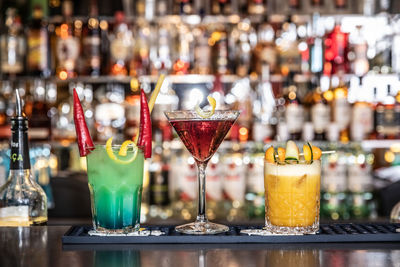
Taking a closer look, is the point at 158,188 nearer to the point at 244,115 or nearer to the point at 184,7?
the point at 244,115

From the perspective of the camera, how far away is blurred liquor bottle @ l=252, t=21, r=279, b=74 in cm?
334

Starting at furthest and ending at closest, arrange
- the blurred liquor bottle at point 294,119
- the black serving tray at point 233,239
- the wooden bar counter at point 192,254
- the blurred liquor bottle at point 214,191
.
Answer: the blurred liquor bottle at point 294,119 < the blurred liquor bottle at point 214,191 < the black serving tray at point 233,239 < the wooden bar counter at point 192,254

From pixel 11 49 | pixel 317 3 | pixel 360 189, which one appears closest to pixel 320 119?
pixel 360 189

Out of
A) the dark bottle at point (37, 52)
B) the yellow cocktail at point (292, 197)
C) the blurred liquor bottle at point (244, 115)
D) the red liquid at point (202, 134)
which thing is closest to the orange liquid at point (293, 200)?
the yellow cocktail at point (292, 197)

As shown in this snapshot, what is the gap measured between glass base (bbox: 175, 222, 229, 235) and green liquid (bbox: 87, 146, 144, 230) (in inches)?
2.7

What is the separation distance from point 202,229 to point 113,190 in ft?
0.45

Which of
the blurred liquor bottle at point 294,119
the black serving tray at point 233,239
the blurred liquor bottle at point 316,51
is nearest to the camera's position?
the black serving tray at point 233,239

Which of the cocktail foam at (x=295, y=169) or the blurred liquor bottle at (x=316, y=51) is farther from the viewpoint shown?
the blurred liquor bottle at (x=316, y=51)

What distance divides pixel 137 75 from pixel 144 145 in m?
2.46

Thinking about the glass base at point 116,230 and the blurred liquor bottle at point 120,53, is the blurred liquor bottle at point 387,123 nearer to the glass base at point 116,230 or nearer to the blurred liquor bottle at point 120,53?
the blurred liquor bottle at point 120,53

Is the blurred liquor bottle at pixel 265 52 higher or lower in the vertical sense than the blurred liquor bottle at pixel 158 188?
higher

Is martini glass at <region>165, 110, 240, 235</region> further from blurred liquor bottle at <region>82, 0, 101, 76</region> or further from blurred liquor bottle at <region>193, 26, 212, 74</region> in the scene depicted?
blurred liquor bottle at <region>82, 0, 101, 76</region>

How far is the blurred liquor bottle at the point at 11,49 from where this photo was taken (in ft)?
11.0

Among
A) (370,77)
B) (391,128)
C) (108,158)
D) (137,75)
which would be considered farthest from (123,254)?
(370,77)
